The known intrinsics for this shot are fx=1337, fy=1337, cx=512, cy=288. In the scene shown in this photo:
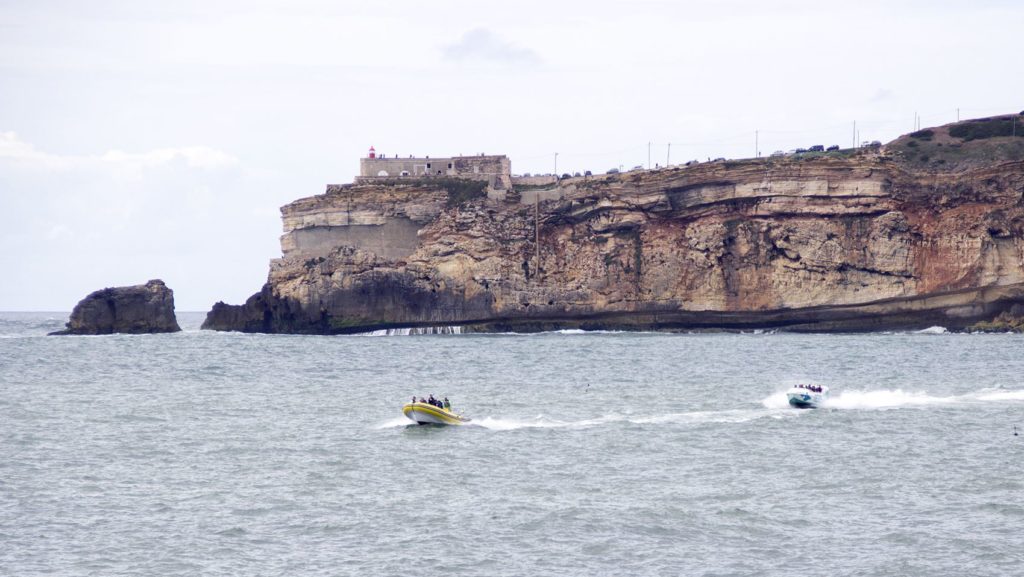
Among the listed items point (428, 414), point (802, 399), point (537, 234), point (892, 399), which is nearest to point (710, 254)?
point (537, 234)

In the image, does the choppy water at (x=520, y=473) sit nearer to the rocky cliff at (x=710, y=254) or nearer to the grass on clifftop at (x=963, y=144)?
the rocky cliff at (x=710, y=254)

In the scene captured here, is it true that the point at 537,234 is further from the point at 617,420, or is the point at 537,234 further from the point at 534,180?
the point at 617,420

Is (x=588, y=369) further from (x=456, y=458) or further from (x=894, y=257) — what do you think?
(x=894, y=257)

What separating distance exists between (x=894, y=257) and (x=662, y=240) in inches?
651

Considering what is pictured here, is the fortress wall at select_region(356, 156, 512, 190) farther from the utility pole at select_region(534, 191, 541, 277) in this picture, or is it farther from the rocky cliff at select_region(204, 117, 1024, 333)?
the rocky cliff at select_region(204, 117, 1024, 333)

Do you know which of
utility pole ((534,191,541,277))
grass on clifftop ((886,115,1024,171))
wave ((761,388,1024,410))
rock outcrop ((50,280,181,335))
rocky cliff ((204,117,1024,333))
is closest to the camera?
wave ((761,388,1024,410))

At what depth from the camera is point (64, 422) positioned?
4375 cm

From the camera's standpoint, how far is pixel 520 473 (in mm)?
33375

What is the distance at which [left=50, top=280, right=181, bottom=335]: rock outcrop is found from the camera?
99.4 meters

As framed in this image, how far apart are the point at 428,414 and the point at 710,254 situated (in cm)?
5804

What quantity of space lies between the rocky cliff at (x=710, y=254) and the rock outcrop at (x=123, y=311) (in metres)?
6.05

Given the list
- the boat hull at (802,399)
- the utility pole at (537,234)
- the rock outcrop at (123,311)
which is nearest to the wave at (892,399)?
the boat hull at (802,399)

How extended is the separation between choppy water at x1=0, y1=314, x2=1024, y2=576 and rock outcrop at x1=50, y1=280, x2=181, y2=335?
3872 cm

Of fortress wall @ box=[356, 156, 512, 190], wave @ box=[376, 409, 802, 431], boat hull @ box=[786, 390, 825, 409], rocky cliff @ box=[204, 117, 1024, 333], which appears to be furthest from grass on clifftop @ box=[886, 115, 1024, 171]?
wave @ box=[376, 409, 802, 431]
